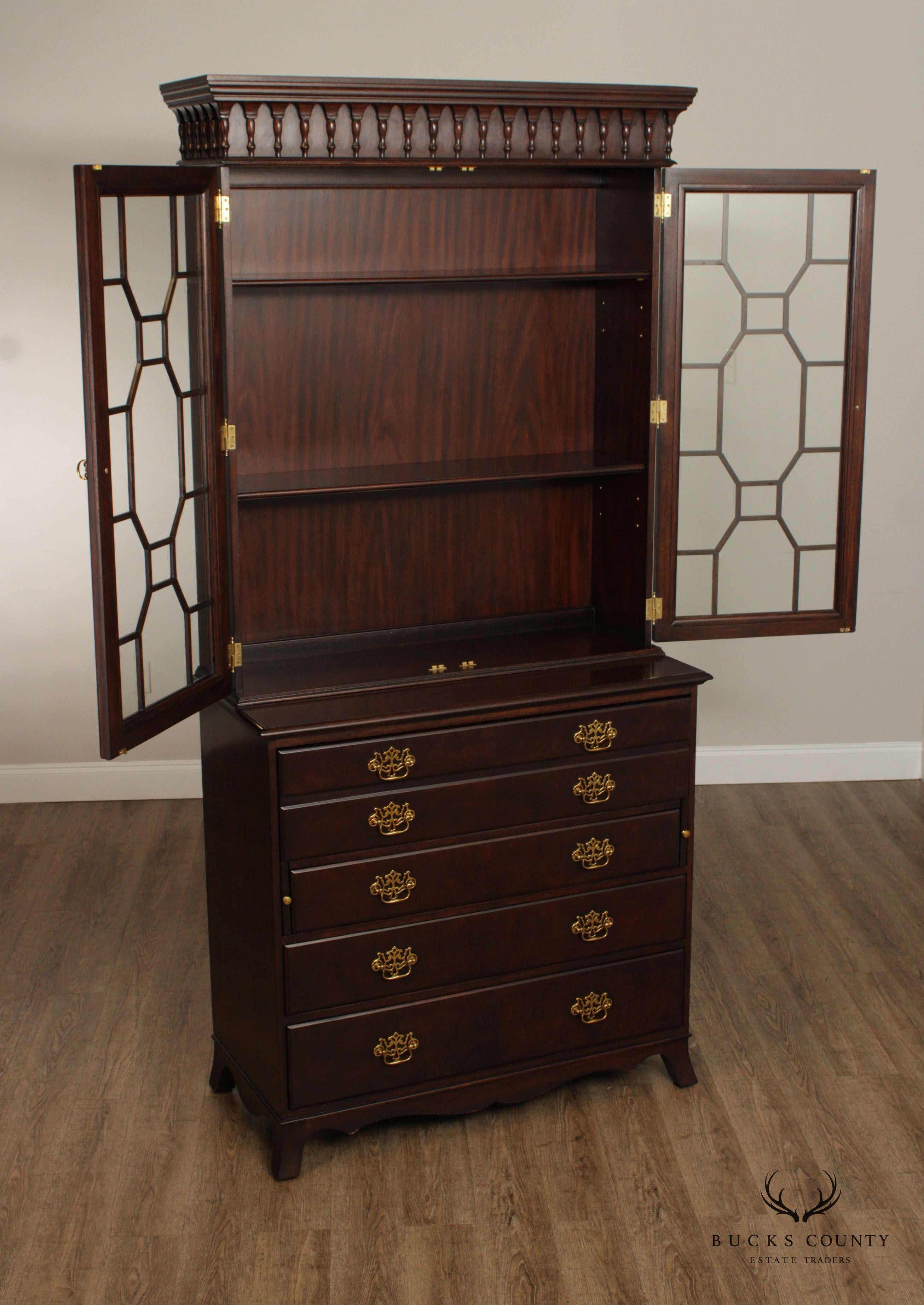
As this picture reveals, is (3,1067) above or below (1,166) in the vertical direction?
below

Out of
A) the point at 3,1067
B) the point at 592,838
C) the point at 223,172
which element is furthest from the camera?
the point at 3,1067

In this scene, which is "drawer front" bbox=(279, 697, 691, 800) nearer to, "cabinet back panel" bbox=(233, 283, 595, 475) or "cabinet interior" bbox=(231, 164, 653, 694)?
"cabinet interior" bbox=(231, 164, 653, 694)

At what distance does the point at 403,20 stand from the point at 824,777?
281 cm

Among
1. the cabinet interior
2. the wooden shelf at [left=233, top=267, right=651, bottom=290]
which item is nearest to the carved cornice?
the cabinet interior

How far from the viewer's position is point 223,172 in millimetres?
2383

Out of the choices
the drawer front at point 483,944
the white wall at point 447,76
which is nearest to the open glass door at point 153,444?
the drawer front at point 483,944

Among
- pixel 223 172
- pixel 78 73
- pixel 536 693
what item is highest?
pixel 78 73

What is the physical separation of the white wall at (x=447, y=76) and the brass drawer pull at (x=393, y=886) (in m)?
1.99

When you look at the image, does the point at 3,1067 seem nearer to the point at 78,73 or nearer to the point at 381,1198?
the point at 381,1198

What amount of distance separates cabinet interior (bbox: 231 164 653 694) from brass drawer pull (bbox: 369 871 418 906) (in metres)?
0.41

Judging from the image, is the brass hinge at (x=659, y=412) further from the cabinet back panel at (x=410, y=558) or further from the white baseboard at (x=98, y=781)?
the white baseboard at (x=98, y=781)

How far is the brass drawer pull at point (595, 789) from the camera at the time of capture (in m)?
2.71

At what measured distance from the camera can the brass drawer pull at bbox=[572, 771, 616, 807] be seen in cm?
271

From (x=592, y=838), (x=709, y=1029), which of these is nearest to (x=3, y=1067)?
(x=592, y=838)
